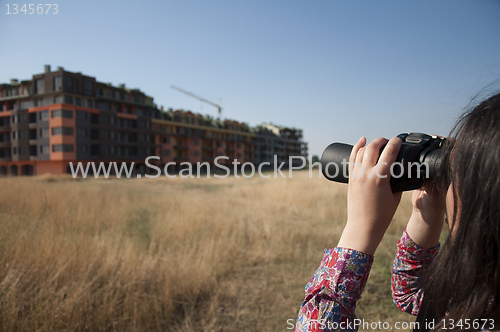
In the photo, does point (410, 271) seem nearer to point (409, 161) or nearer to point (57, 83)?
point (409, 161)

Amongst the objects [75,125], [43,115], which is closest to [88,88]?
[75,125]

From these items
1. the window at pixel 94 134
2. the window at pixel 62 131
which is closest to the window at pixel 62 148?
the window at pixel 62 131

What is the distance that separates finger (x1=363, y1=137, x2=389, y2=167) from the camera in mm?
741

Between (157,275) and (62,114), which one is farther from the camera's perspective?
(62,114)

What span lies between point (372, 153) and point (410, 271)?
588 millimetres

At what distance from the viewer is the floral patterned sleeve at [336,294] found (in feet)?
2.19

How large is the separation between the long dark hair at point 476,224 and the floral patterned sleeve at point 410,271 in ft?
1.27

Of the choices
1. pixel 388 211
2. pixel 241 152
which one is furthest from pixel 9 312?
pixel 241 152

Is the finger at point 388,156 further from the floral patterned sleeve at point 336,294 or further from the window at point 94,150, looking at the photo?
the window at point 94,150

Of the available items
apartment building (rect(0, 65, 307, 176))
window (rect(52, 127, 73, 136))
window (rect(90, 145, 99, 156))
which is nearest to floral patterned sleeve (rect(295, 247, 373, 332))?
apartment building (rect(0, 65, 307, 176))

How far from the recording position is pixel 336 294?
2.25 ft

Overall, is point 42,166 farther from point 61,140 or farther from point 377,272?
point 377,272

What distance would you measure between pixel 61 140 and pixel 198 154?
68.7 ft

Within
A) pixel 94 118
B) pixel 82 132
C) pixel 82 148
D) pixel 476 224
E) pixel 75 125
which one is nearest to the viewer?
pixel 476 224
